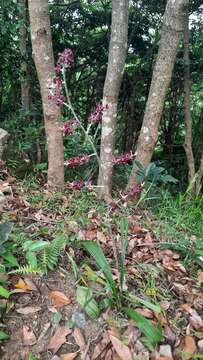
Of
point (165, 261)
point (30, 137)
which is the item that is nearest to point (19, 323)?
point (165, 261)

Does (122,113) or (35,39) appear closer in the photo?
(35,39)

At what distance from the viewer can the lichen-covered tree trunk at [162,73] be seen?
335 centimetres

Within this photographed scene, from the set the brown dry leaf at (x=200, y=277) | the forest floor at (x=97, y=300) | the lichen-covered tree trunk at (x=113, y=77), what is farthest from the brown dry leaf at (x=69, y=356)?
the lichen-covered tree trunk at (x=113, y=77)

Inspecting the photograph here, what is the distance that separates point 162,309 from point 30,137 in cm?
277

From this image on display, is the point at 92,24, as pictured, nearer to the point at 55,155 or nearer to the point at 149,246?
the point at 55,155

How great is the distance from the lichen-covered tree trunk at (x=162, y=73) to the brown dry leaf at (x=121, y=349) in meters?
2.04

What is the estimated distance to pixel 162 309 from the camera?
2.13 m

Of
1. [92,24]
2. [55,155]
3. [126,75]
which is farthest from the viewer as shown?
[126,75]

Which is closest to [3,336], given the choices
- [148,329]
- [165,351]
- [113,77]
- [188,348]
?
[148,329]

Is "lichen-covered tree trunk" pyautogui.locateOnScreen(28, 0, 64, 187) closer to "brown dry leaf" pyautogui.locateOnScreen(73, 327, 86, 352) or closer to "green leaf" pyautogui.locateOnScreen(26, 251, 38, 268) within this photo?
"green leaf" pyautogui.locateOnScreen(26, 251, 38, 268)

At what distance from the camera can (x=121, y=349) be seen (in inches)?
73.4

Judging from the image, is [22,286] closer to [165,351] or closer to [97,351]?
[97,351]

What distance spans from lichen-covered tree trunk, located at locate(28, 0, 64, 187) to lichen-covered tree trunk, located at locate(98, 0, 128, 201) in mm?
446

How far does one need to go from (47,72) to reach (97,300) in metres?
2.17
